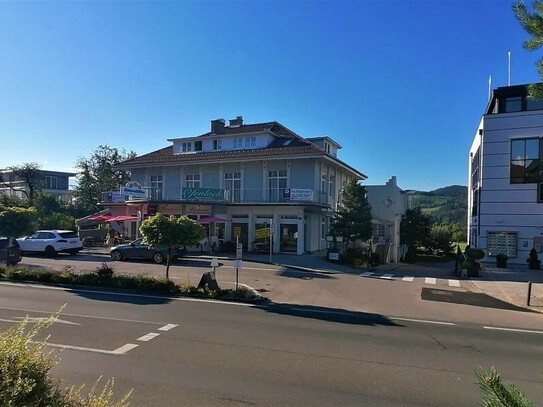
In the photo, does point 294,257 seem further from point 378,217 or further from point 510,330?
point 510,330

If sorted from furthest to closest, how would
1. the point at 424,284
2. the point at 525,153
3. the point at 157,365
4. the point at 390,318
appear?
the point at 525,153 < the point at 424,284 < the point at 390,318 < the point at 157,365

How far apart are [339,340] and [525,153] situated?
26998 millimetres

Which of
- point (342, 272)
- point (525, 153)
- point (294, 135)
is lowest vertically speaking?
point (342, 272)

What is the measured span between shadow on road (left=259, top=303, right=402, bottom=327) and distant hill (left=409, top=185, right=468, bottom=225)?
80.5m

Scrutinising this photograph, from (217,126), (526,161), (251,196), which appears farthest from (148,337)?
(217,126)

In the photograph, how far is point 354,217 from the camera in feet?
88.9

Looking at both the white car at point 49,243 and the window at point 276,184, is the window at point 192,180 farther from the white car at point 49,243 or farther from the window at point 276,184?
the white car at point 49,243

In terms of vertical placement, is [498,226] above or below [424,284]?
above

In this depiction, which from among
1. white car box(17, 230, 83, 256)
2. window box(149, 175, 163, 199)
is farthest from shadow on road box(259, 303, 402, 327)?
window box(149, 175, 163, 199)

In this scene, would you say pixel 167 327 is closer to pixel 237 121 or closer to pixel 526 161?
pixel 526 161

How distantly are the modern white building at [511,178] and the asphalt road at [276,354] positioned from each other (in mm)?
21612

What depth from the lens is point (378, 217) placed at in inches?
1430

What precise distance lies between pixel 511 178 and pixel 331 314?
23971mm

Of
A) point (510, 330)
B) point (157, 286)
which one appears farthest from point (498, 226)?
point (157, 286)
